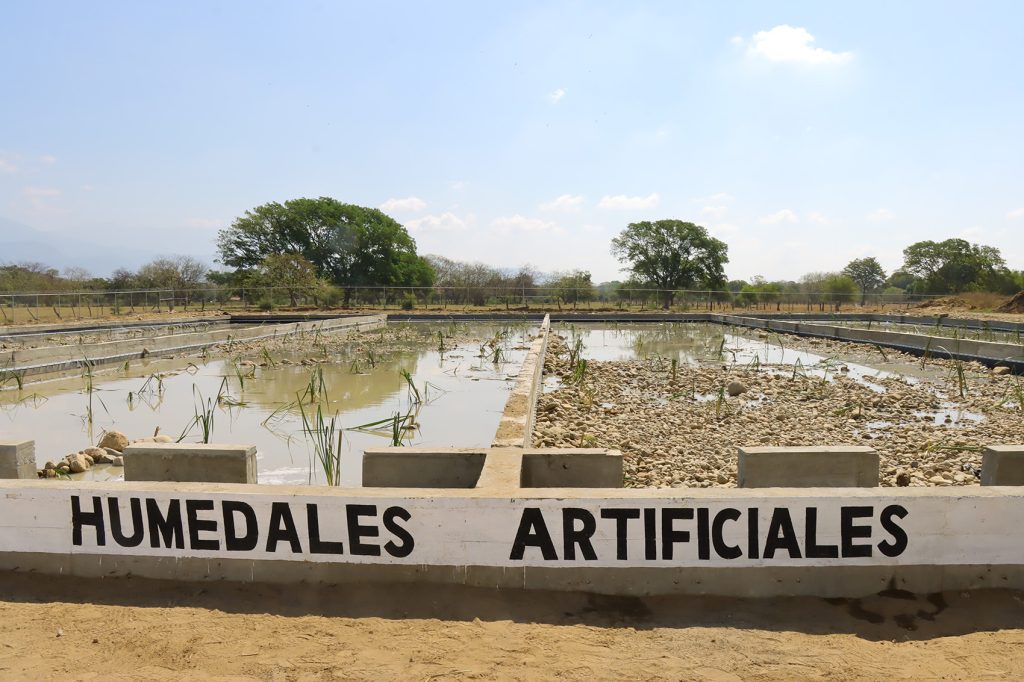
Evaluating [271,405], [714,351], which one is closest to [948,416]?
[714,351]

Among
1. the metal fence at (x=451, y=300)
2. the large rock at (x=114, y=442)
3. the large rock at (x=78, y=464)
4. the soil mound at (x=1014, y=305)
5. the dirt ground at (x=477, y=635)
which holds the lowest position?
the dirt ground at (x=477, y=635)

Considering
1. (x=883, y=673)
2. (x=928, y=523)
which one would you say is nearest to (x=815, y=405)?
(x=928, y=523)

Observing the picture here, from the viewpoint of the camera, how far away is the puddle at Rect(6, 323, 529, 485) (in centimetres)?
655

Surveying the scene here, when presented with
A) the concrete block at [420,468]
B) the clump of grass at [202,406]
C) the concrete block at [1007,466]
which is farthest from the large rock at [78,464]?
the concrete block at [1007,466]

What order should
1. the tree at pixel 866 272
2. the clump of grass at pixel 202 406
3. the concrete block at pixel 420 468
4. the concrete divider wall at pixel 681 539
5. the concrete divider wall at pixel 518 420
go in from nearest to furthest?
the concrete divider wall at pixel 681 539
the concrete block at pixel 420 468
the concrete divider wall at pixel 518 420
the clump of grass at pixel 202 406
the tree at pixel 866 272

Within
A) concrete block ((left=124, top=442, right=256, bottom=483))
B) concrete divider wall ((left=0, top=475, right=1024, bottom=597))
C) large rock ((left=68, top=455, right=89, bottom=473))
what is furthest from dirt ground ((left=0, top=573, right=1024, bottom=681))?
large rock ((left=68, top=455, right=89, bottom=473))

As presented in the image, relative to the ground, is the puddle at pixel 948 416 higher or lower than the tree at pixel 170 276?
lower

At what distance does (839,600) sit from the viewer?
2.94 meters

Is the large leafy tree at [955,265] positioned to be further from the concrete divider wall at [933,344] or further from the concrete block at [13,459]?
the concrete block at [13,459]

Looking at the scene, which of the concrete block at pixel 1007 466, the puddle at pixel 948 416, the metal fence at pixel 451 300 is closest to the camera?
the concrete block at pixel 1007 466

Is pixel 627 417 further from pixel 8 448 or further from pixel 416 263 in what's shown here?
pixel 416 263

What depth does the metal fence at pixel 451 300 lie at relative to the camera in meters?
33.3

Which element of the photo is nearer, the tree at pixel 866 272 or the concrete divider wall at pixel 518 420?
the concrete divider wall at pixel 518 420

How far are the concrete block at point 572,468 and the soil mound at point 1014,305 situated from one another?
112ft
